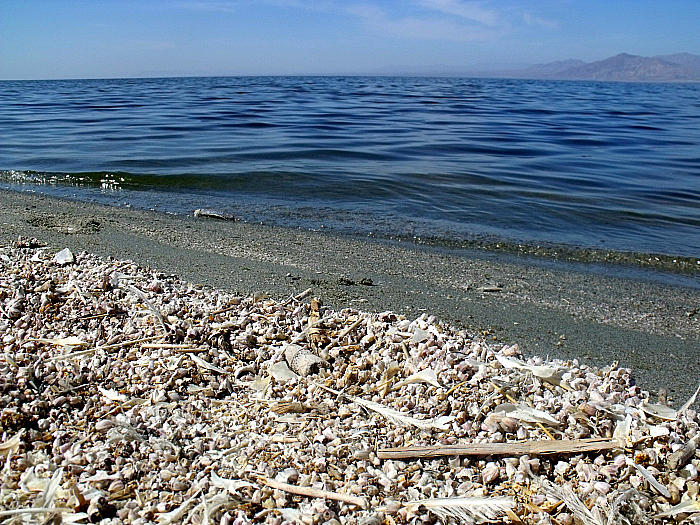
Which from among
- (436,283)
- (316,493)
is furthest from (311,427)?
(436,283)

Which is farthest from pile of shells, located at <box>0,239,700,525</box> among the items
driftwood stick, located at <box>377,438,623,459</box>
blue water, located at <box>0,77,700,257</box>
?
blue water, located at <box>0,77,700,257</box>

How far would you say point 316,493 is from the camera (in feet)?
6.40

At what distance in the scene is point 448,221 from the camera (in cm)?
752

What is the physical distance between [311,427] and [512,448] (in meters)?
0.74

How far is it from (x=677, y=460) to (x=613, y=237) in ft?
18.2

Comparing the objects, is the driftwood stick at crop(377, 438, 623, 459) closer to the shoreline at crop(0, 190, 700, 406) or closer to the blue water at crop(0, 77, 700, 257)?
the shoreline at crop(0, 190, 700, 406)

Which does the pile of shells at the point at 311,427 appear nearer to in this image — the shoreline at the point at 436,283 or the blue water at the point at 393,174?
the shoreline at the point at 436,283

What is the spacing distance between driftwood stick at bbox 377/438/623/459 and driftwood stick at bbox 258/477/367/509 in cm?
25

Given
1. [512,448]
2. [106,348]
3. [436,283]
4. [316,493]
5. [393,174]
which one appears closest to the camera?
[316,493]

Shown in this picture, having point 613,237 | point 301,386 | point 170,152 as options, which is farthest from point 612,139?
point 301,386

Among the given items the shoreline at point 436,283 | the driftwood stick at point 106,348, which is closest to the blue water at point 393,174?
the shoreline at point 436,283

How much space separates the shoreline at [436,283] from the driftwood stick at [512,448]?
1.00m

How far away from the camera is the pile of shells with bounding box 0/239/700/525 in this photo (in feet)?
6.25

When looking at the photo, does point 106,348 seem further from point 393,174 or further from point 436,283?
point 393,174
